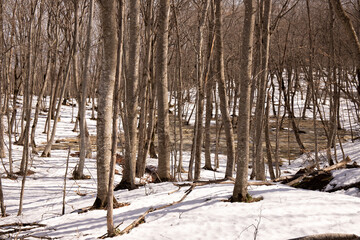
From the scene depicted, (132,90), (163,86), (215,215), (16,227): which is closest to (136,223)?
(215,215)

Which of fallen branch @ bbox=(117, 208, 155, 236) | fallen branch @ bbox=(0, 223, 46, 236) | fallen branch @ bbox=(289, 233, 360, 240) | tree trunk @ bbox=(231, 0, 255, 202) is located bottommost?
fallen branch @ bbox=(0, 223, 46, 236)

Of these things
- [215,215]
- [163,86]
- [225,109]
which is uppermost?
[163,86]

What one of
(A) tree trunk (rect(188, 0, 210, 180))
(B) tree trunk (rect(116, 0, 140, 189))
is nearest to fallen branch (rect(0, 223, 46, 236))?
(B) tree trunk (rect(116, 0, 140, 189))

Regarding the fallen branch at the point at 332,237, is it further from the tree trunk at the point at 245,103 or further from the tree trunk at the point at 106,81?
the tree trunk at the point at 106,81

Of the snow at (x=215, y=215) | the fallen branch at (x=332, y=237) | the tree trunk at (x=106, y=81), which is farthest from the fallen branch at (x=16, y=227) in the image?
the fallen branch at (x=332, y=237)

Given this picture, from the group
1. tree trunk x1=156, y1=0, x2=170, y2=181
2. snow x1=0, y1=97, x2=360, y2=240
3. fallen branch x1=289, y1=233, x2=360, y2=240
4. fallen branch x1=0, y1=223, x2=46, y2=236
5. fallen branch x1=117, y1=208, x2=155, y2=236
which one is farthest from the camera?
tree trunk x1=156, y1=0, x2=170, y2=181

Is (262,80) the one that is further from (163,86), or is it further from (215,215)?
(215,215)

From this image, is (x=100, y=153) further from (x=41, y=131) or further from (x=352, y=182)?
(x=41, y=131)

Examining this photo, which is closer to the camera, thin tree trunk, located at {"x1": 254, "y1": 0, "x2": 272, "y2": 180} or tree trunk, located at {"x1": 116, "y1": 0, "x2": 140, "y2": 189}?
tree trunk, located at {"x1": 116, "y1": 0, "x2": 140, "y2": 189}

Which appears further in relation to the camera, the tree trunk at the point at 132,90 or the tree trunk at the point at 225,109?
the tree trunk at the point at 225,109

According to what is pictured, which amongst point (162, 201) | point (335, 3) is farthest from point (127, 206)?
Answer: point (335, 3)

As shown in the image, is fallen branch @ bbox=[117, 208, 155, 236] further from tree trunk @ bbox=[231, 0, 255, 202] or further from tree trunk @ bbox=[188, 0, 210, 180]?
tree trunk @ bbox=[188, 0, 210, 180]

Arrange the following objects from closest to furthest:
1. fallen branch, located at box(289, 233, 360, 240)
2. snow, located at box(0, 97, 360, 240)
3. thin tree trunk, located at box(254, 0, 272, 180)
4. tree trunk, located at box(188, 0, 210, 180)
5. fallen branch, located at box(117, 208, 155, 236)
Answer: fallen branch, located at box(289, 233, 360, 240) < snow, located at box(0, 97, 360, 240) < fallen branch, located at box(117, 208, 155, 236) < tree trunk, located at box(188, 0, 210, 180) < thin tree trunk, located at box(254, 0, 272, 180)

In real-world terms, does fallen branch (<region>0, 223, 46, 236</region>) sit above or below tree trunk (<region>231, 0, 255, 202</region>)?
below
